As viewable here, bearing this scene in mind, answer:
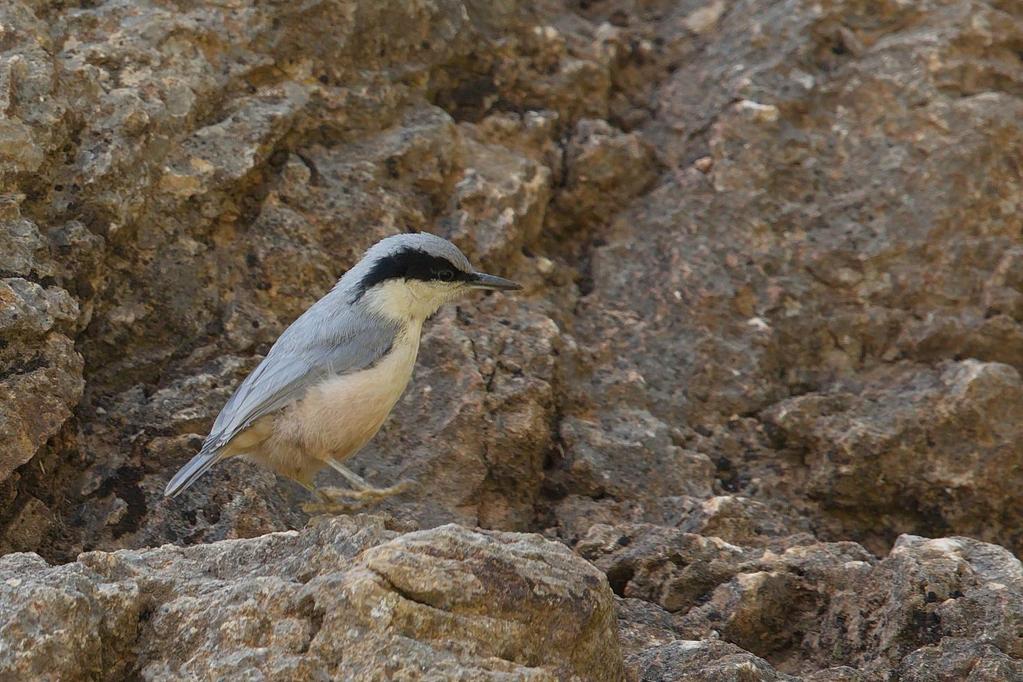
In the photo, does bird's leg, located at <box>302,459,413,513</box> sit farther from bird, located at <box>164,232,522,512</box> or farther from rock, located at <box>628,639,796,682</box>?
rock, located at <box>628,639,796,682</box>

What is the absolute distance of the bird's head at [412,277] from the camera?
551 centimetres

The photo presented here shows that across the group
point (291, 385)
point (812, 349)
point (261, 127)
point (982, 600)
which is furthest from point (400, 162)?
point (982, 600)

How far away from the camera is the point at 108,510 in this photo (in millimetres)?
5168

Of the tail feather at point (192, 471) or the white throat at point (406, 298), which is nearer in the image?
the tail feather at point (192, 471)

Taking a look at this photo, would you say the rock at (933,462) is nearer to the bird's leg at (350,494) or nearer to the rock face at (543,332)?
the rock face at (543,332)

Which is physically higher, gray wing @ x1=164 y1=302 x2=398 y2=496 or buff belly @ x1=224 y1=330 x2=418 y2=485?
gray wing @ x1=164 y1=302 x2=398 y2=496

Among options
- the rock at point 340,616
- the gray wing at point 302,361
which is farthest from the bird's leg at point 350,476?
the rock at point 340,616

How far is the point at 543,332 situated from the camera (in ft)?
19.9

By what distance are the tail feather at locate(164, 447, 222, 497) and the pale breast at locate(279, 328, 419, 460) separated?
340 millimetres

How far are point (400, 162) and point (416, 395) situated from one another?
122cm

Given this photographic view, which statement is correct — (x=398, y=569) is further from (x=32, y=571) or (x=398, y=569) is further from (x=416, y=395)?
(x=416, y=395)

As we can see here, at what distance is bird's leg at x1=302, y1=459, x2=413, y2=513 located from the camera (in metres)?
5.10

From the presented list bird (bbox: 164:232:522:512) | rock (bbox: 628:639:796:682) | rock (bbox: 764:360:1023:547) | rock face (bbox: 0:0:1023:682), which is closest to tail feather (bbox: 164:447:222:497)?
bird (bbox: 164:232:522:512)

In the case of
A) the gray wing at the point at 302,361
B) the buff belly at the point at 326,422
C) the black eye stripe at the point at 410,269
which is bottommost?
the buff belly at the point at 326,422
